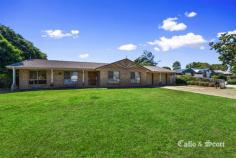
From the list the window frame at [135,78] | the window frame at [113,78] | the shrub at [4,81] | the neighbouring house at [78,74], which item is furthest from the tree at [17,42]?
the window frame at [135,78]

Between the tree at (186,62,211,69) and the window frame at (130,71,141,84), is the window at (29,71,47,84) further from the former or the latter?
the tree at (186,62,211,69)

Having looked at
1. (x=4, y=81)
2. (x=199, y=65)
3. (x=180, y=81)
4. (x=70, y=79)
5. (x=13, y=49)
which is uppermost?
(x=199, y=65)

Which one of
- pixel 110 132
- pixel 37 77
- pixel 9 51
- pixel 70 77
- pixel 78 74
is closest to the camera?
pixel 110 132

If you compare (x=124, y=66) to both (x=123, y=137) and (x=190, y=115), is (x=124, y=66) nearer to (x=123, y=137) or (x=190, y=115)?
(x=190, y=115)

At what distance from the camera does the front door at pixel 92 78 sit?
24.1m

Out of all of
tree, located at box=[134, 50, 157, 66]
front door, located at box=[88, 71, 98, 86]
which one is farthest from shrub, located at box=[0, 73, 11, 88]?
tree, located at box=[134, 50, 157, 66]

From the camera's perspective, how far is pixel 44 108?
9414mm

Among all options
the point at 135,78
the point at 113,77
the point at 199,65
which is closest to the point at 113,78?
the point at 113,77

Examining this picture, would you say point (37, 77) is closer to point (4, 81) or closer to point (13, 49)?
point (4, 81)

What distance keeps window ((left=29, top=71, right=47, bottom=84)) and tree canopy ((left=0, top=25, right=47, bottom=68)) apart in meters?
6.70

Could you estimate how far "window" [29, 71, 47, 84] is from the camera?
20677mm

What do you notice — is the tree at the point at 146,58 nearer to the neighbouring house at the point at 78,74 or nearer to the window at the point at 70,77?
the neighbouring house at the point at 78,74

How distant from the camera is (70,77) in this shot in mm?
22516

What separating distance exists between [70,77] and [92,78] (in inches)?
118
